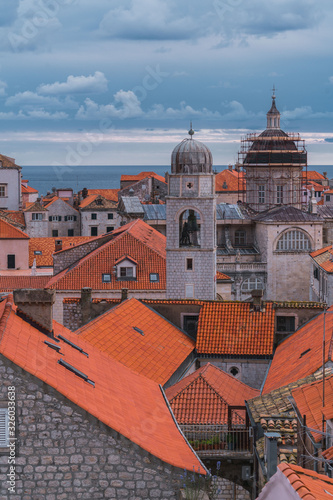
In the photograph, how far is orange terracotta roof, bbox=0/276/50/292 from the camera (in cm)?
4794

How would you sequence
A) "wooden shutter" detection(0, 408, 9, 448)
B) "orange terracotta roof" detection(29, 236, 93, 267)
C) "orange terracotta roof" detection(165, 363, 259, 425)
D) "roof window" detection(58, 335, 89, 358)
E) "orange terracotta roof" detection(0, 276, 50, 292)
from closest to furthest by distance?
"wooden shutter" detection(0, 408, 9, 448), "roof window" detection(58, 335, 89, 358), "orange terracotta roof" detection(165, 363, 259, 425), "orange terracotta roof" detection(0, 276, 50, 292), "orange terracotta roof" detection(29, 236, 93, 267)

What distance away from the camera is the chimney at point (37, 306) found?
1653 centimetres

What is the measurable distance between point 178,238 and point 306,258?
22501 mm

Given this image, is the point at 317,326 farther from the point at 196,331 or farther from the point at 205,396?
the point at 205,396

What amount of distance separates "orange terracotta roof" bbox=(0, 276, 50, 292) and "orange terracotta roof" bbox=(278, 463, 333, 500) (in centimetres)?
3754

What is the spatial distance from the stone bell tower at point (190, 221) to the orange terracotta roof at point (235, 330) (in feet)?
21.5

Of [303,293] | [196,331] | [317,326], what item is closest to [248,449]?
[317,326]

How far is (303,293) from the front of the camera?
6050 centimetres

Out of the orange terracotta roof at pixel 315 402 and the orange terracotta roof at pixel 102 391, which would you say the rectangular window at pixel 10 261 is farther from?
the orange terracotta roof at pixel 315 402

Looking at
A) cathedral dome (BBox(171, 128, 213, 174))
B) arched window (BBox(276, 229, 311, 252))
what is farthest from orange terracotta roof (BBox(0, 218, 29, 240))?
cathedral dome (BBox(171, 128, 213, 174))

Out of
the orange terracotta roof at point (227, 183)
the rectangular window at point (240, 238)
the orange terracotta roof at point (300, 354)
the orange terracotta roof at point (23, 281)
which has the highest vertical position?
the orange terracotta roof at point (227, 183)

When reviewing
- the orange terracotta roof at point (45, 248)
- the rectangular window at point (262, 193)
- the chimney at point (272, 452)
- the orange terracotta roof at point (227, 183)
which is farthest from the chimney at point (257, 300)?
the orange terracotta roof at point (227, 183)

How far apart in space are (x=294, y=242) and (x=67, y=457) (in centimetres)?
4830

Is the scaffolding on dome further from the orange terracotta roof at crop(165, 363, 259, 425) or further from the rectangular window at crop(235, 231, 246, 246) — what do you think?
the orange terracotta roof at crop(165, 363, 259, 425)
